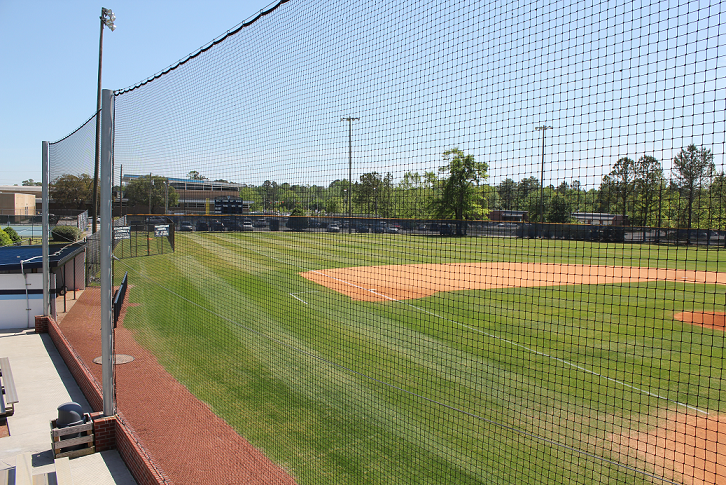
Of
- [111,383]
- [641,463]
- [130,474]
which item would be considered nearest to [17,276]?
[111,383]

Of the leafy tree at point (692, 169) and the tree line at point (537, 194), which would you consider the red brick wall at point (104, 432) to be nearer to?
the tree line at point (537, 194)

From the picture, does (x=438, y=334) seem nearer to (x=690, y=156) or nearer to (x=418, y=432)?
(x=418, y=432)

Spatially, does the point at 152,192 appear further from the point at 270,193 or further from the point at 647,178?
the point at 647,178

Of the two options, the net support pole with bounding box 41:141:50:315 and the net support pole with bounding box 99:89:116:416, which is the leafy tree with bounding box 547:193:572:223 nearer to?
the net support pole with bounding box 99:89:116:416

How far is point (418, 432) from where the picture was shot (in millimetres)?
5598

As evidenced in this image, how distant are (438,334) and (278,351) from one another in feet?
10.3

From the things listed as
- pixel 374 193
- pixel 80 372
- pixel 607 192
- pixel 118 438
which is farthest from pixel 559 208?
pixel 80 372

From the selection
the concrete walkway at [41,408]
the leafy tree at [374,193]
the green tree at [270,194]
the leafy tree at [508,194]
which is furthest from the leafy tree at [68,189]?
the leafy tree at [508,194]

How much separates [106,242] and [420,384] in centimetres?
446

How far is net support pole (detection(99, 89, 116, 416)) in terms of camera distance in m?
4.87

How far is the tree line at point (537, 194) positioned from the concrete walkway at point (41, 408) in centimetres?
390

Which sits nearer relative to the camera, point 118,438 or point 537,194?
point 118,438

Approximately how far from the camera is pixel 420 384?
275 inches

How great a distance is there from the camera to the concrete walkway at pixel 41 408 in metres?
4.70
